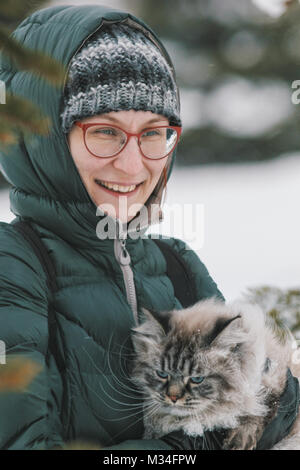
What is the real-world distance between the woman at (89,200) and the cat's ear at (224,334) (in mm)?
243

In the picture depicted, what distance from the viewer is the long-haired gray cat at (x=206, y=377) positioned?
1.81 meters

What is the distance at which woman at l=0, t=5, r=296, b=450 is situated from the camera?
152 centimetres

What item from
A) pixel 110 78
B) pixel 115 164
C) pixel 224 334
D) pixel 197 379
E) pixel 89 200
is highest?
pixel 110 78

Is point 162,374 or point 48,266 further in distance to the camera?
point 162,374

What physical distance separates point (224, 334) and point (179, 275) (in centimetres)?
33

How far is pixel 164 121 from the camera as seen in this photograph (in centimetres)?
187

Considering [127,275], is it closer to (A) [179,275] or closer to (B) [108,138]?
(A) [179,275]

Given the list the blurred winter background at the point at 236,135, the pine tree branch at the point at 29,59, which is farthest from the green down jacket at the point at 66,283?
the blurred winter background at the point at 236,135

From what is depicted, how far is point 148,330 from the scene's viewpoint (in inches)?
71.3

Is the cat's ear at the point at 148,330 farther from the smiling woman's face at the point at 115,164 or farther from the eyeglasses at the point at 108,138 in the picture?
the eyeglasses at the point at 108,138

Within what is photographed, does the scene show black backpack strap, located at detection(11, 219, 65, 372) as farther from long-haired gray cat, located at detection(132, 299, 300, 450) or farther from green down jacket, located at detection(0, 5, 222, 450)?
long-haired gray cat, located at detection(132, 299, 300, 450)

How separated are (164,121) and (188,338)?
747 mm

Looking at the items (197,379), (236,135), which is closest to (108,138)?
(197,379)

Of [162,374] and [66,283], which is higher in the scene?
[66,283]
